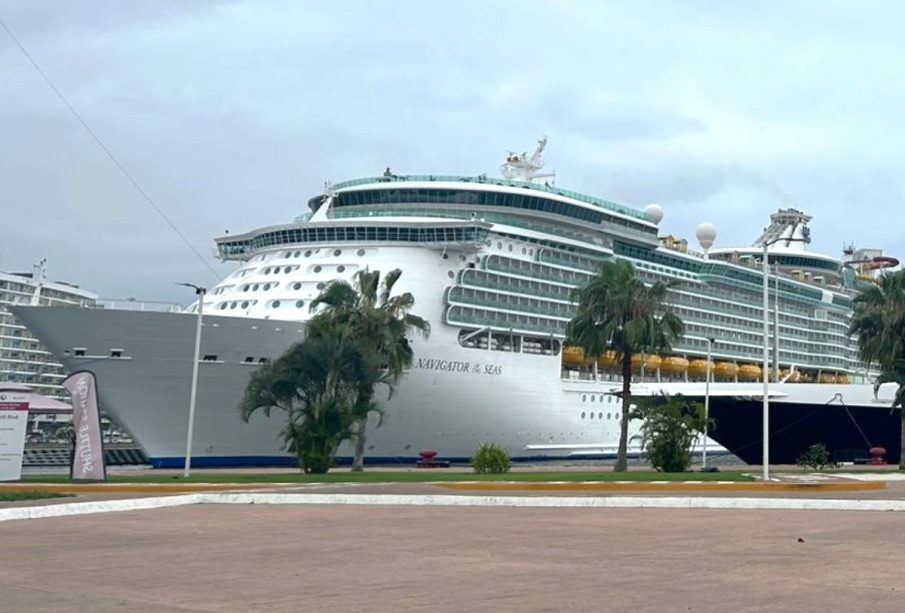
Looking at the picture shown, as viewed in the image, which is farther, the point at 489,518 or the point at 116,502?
the point at 116,502

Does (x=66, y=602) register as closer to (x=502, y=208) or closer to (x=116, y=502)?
(x=116, y=502)

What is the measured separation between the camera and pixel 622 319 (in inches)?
1500

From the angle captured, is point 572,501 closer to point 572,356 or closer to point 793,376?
point 572,356

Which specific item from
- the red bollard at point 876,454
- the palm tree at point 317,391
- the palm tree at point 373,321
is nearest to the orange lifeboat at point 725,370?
the red bollard at point 876,454

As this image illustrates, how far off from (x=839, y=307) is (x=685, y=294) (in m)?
16.9

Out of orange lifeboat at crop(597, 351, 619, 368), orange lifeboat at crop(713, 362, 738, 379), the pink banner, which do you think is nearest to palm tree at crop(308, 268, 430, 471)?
the pink banner

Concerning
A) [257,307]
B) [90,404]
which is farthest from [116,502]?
[257,307]

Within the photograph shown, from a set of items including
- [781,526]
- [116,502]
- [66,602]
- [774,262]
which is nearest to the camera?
[66,602]

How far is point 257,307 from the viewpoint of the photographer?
40.6 m

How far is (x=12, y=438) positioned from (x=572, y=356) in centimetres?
2813

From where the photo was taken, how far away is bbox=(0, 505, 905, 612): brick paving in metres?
7.45

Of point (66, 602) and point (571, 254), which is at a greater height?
point (571, 254)

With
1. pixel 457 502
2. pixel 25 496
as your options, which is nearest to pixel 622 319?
pixel 457 502

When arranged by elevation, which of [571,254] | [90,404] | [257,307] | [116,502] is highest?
[571,254]
